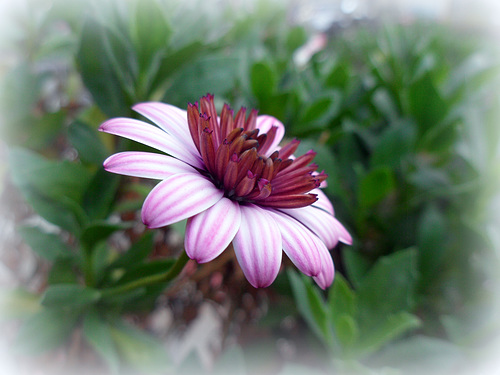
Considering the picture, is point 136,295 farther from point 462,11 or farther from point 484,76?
point 462,11

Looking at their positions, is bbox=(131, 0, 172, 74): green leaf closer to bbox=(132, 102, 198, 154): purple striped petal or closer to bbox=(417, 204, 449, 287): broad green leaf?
bbox=(132, 102, 198, 154): purple striped petal

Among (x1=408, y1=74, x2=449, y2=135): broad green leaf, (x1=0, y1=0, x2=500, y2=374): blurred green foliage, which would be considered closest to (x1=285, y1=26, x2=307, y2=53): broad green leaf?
(x1=0, y1=0, x2=500, y2=374): blurred green foliage

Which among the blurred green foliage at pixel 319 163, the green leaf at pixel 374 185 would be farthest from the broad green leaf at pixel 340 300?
the green leaf at pixel 374 185

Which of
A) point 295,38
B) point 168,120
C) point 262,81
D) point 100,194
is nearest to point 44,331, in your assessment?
point 100,194

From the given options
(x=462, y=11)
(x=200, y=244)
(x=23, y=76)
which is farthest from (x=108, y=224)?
(x=462, y=11)

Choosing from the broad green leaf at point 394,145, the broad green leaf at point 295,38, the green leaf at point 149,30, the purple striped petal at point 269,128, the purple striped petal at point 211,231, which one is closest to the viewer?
the purple striped petal at point 211,231

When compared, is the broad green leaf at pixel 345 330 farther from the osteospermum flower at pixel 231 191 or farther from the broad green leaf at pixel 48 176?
the broad green leaf at pixel 48 176

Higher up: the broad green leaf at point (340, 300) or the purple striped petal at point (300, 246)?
the purple striped petal at point (300, 246)
